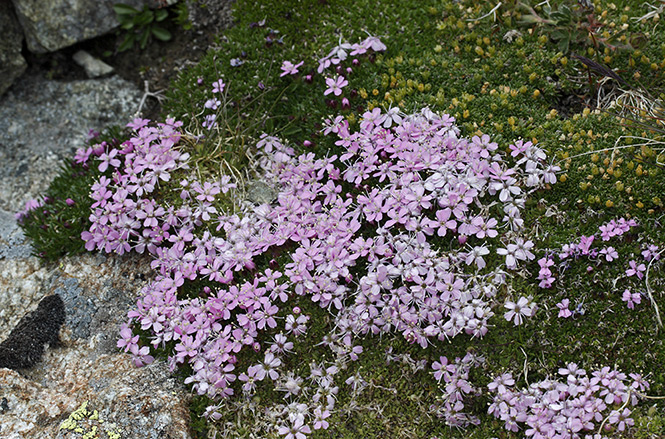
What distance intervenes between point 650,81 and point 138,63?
5.56 meters

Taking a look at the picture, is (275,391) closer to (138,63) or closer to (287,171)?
(287,171)

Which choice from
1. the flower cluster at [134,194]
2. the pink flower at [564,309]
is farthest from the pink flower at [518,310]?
the flower cluster at [134,194]

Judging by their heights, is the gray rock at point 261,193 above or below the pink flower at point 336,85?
below

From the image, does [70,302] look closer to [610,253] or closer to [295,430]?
[295,430]

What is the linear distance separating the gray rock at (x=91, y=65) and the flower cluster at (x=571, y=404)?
573 cm

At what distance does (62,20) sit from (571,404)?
653cm

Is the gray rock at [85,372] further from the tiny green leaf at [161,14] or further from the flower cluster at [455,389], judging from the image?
the tiny green leaf at [161,14]

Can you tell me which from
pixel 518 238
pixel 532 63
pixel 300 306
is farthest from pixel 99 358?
pixel 532 63

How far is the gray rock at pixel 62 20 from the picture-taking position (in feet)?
21.6

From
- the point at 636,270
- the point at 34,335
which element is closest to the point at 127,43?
the point at 34,335

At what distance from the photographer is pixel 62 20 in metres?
6.67

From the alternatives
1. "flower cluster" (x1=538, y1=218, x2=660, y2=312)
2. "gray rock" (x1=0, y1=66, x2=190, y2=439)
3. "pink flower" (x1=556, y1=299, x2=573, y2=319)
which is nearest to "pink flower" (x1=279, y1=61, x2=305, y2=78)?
"gray rock" (x1=0, y1=66, x2=190, y2=439)

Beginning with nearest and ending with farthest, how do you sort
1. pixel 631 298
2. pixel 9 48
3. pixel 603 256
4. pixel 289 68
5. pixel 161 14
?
pixel 631 298 < pixel 603 256 < pixel 289 68 < pixel 9 48 < pixel 161 14

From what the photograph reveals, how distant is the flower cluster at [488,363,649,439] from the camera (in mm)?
3816
